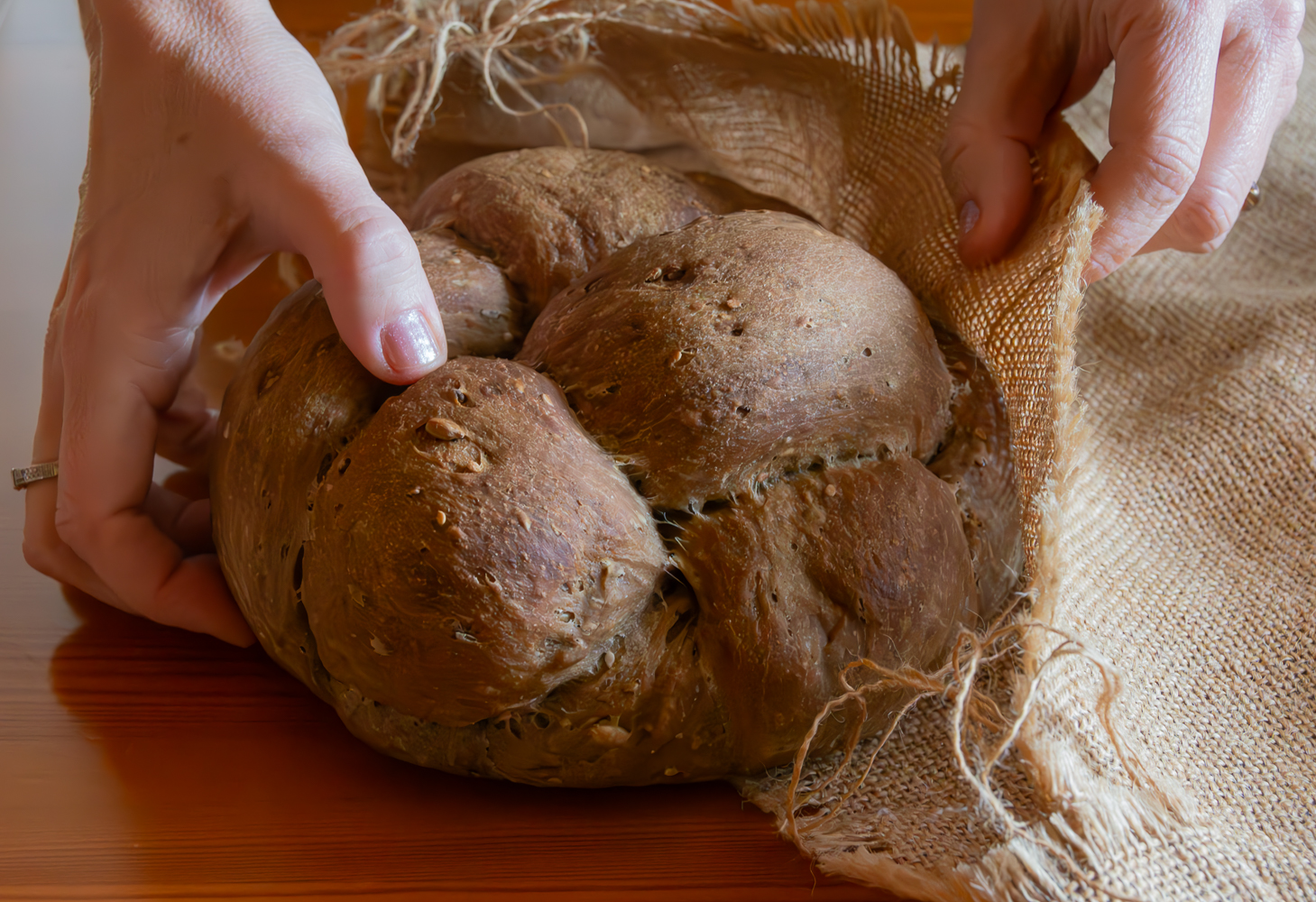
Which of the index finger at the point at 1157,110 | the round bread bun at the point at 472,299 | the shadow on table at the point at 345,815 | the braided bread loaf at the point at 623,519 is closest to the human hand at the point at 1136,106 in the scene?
the index finger at the point at 1157,110

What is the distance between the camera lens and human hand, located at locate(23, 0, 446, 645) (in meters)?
0.81

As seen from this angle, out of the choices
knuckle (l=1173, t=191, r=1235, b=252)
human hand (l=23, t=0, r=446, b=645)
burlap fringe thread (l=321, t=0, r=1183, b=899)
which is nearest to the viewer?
burlap fringe thread (l=321, t=0, r=1183, b=899)

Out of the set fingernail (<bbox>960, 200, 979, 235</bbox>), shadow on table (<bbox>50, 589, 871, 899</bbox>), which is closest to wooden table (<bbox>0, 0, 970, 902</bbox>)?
shadow on table (<bbox>50, 589, 871, 899</bbox>)

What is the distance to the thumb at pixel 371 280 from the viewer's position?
72cm

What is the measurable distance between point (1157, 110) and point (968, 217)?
0.18 metres

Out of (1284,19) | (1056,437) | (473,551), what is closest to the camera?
(473,551)

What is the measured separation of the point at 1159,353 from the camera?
3.87ft

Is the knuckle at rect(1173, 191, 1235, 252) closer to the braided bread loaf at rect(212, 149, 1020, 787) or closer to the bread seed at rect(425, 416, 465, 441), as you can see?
the braided bread loaf at rect(212, 149, 1020, 787)

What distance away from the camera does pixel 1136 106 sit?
82cm

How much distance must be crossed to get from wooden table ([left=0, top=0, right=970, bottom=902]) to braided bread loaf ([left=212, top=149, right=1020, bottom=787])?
45 millimetres

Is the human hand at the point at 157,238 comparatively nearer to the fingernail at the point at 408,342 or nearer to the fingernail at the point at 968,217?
the fingernail at the point at 408,342

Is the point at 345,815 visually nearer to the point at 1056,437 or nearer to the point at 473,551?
the point at 473,551

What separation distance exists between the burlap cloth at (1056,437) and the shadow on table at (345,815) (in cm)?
6

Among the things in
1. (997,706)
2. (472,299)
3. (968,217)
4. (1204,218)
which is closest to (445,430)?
(472,299)
